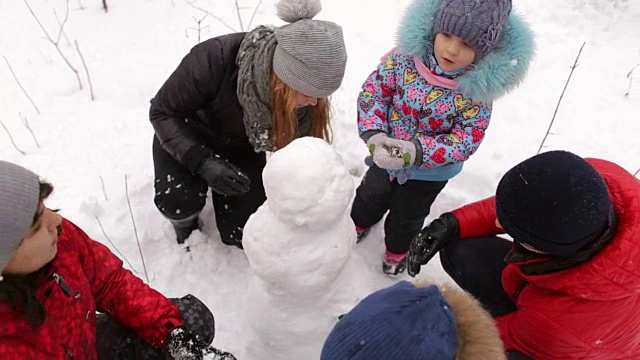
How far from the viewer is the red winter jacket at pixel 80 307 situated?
1200 millimetres

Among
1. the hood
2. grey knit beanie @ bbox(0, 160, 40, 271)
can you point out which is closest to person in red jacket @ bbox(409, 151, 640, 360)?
the hood

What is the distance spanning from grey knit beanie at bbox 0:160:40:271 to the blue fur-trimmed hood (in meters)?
1.32

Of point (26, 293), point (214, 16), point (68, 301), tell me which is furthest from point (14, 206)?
point (214, 16)

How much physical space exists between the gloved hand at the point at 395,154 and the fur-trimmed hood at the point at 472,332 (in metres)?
0.79

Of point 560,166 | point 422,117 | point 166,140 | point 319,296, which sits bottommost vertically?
point 319,296

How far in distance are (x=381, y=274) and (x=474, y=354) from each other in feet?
4.30

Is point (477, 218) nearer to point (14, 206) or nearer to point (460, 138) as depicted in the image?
point (460, 138)

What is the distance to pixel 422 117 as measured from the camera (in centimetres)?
185

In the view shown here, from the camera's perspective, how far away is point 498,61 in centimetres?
167

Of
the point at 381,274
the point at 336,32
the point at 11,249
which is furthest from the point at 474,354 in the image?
the point at 381,274

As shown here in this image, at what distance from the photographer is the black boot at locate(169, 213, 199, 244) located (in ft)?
6.90

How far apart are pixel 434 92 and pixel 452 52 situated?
18cm

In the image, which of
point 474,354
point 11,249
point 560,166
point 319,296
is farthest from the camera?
point 319,296

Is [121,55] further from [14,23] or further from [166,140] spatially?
[166,140]
